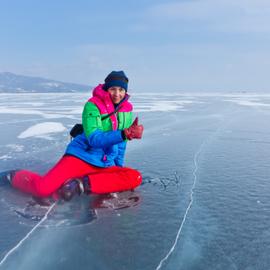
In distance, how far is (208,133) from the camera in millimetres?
8297

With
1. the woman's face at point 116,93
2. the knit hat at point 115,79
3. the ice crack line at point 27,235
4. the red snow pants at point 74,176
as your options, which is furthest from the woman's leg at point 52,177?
the knit hat at point 115,79

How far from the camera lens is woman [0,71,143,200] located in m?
3.85

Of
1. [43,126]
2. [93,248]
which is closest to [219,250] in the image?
[93,248]

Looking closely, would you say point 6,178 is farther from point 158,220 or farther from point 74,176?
point 158,220

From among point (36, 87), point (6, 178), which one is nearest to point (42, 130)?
point (6, 178)

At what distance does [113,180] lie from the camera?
405cm

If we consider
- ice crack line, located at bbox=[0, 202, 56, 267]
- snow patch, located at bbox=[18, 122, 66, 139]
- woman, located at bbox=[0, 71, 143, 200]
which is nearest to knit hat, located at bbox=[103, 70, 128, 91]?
woman, located at bbox=[0, 71, 143, 200]

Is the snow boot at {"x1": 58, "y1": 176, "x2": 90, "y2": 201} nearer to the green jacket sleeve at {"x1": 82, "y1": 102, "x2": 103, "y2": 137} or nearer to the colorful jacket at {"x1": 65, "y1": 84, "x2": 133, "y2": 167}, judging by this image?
the colorful jacket at {"x1": 65, "y1": 84, "x2": 133, "y2": 167}

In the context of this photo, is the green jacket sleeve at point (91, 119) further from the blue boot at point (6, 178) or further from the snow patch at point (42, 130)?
the snow patch at point (42, 130)

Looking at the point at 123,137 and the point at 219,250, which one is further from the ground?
the point at 123,137

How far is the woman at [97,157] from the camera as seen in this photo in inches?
152

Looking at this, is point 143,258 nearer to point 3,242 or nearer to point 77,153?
point 3,242

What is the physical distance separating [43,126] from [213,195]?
642 centimetres

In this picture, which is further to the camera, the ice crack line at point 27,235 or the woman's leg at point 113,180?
the woman's leg at point 113,180
